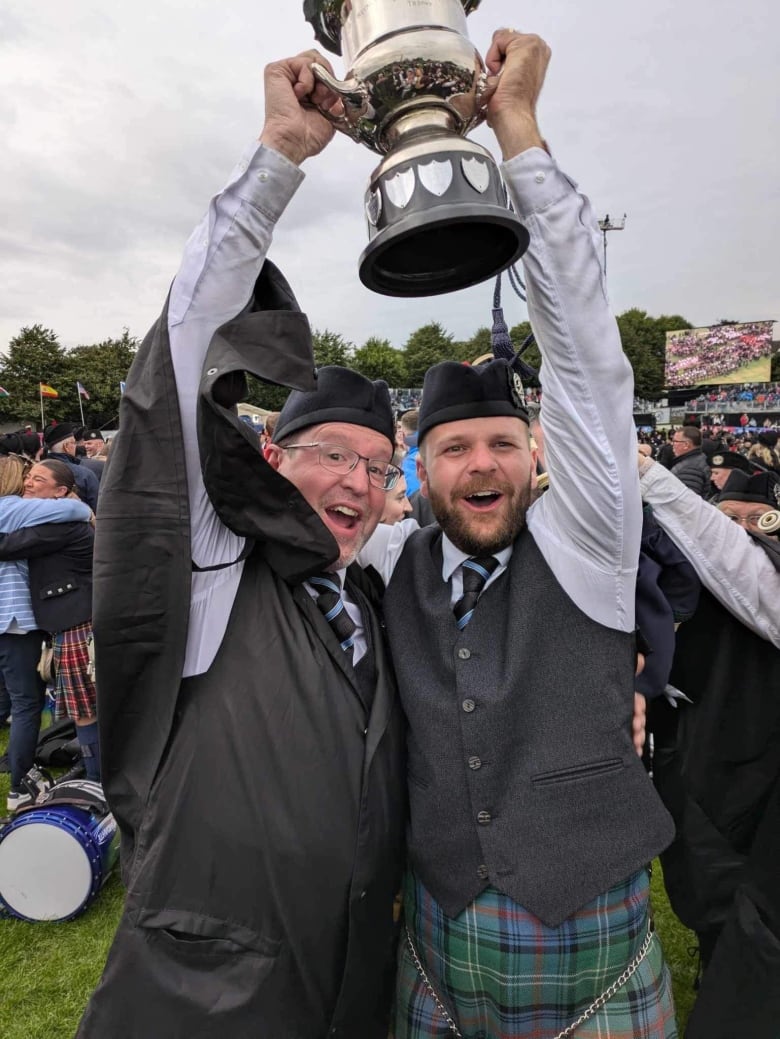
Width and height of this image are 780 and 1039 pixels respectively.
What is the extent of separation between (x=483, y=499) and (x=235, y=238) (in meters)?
0.91

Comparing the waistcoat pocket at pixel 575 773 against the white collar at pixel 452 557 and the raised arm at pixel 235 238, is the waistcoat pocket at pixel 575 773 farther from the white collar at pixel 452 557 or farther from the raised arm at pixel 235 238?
the raised arm at pixel 235 238

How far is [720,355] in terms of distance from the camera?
148 feet

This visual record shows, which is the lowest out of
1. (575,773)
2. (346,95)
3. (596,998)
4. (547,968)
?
(596,998)

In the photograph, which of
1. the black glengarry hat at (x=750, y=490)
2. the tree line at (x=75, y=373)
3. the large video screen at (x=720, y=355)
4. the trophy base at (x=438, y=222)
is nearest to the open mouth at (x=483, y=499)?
the trophy base at (x=438, y=222)

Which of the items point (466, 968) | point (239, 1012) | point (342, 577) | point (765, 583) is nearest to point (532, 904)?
point (466, 968)

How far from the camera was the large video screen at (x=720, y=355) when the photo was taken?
42.8 meters

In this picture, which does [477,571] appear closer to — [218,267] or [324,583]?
[324,583]

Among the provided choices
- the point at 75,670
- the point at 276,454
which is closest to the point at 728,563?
the point at 276,454

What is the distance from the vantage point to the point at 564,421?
152 centimetres

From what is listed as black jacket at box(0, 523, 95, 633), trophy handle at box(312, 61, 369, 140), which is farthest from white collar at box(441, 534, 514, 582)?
black jacket at box(0, 523, 95, 633)

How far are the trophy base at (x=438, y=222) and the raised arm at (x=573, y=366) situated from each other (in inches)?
3.9

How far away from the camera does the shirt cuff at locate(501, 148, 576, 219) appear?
4.52ft

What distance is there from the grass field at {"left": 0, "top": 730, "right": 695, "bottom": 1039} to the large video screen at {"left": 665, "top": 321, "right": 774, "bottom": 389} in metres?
46.9

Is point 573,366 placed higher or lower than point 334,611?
higher
